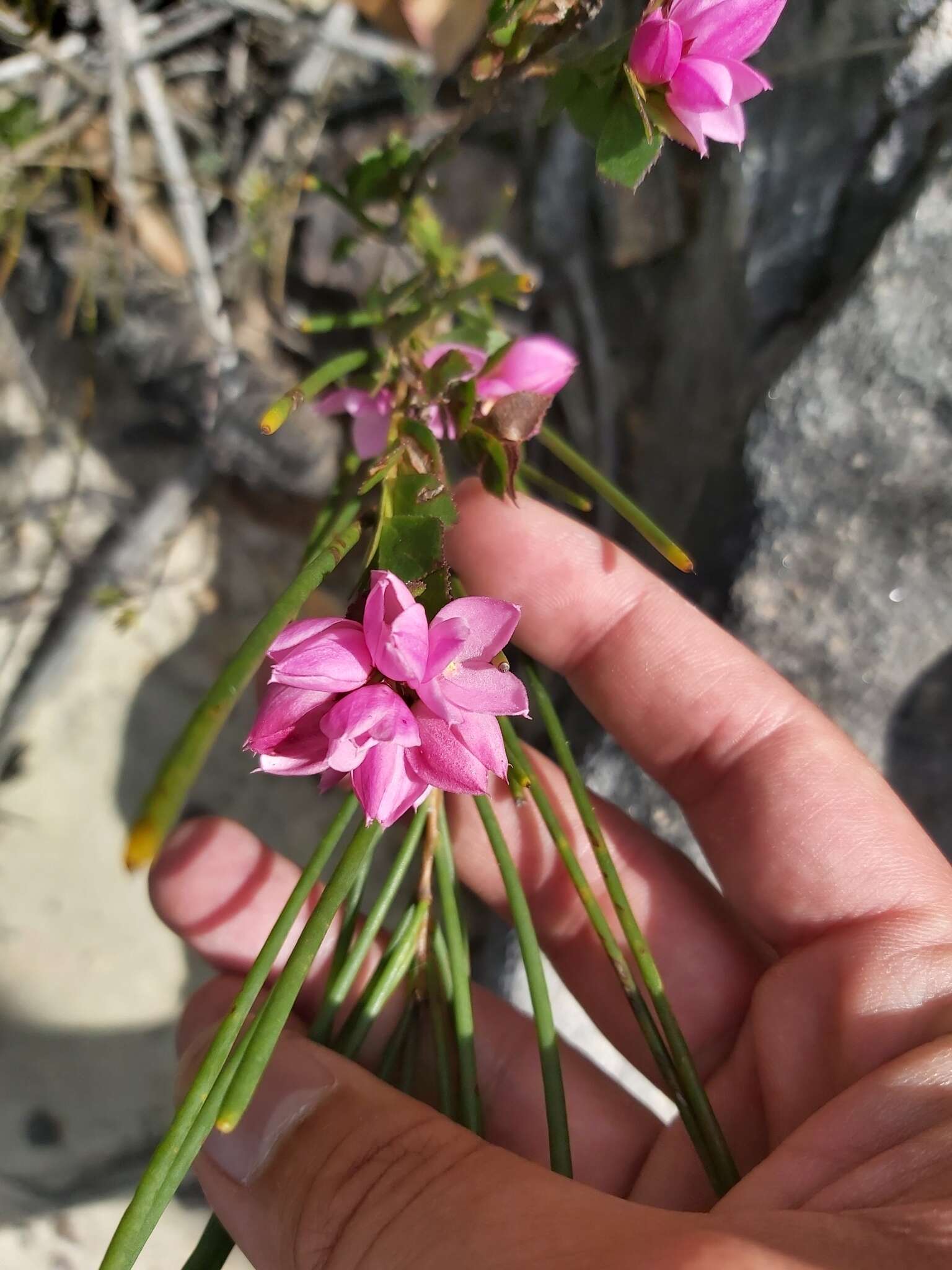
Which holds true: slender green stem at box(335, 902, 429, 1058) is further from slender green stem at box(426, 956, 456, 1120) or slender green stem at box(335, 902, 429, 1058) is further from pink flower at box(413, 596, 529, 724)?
pink flower at box(413, 596, 529, 724)

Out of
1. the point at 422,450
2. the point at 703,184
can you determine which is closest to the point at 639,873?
the point at 422,450

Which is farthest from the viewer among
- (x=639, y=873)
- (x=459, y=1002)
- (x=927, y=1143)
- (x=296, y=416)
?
(x=296, y=416)

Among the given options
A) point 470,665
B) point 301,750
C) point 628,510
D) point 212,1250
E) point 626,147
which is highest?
point 626,147

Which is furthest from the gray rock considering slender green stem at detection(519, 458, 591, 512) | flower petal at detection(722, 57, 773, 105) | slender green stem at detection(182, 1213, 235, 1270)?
slender green stem at detection(182, 1213, 235, 1270)

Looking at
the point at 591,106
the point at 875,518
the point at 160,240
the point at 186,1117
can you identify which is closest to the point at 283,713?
the point at 186,1117

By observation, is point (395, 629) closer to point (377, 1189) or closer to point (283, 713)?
point (283, 713)

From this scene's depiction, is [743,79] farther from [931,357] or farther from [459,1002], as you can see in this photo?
[459,1002]

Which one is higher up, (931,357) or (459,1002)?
(931,357)
